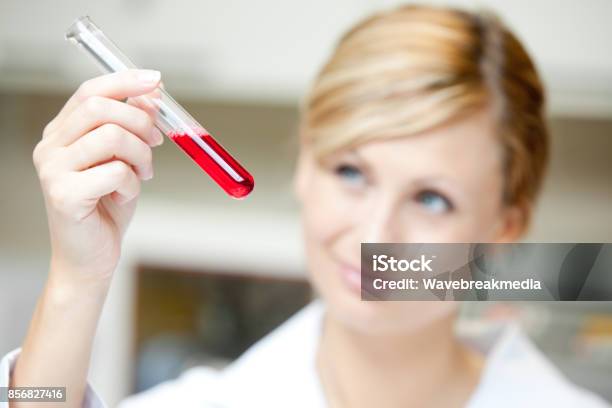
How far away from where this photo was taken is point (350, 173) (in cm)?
62

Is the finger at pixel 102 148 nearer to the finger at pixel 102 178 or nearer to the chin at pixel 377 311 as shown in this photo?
the finger at pixel 102 178

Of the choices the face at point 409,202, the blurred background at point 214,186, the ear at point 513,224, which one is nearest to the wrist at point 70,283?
the face at point 409,202

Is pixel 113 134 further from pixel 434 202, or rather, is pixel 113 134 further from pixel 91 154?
pixel 434 202

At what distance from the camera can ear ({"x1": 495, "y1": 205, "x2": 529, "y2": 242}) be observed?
62 centimetres

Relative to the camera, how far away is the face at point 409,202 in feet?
1.92

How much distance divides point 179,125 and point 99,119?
0.15ft

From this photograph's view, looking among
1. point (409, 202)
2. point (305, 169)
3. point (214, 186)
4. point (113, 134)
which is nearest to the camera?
point (113, 134)

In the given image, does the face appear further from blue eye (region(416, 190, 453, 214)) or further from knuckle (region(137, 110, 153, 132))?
knuckle (region(137, 110, 153, 132))

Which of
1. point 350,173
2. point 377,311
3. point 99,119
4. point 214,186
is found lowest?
point 214,186

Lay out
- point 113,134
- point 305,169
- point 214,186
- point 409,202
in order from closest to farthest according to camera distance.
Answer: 1. point 113,134
2. point 409,202
3. point 305,169
4. point 214,186

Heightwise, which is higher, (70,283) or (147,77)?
(147,77)

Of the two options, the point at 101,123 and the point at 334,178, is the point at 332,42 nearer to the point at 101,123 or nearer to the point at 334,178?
the point at 334,178

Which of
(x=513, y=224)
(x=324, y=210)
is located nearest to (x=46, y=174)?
(x=324, y=210)

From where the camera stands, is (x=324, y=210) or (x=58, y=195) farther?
(x=324, y=210)
